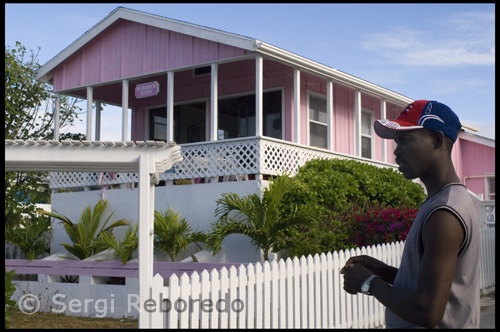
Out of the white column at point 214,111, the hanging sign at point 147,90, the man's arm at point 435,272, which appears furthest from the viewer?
the hanging sign at point 147,90

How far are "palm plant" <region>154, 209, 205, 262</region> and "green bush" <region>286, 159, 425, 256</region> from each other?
7.80 feet

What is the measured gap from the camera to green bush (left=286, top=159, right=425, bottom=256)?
1242 cm

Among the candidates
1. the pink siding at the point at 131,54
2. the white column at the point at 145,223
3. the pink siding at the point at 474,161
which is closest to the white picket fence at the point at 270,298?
the white column at the point at 145,223

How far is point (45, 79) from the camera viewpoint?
781 inches

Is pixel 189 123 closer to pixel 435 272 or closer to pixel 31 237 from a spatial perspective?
pixel 31 237

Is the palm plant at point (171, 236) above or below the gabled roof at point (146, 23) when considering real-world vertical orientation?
below

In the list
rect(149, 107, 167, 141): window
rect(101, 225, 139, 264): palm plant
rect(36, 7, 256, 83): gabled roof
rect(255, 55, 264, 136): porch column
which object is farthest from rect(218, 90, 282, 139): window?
rect(101, 225, 139, 264): palm plant

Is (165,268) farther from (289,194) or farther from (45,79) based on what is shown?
(45,79)

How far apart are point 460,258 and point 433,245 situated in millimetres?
183

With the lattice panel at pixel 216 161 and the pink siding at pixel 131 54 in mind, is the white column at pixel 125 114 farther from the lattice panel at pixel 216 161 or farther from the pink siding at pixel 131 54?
the lattice panel at pixel 216 161

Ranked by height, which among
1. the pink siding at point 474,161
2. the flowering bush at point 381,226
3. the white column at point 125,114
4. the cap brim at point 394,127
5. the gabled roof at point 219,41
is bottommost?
the flowering bush at point 381,226

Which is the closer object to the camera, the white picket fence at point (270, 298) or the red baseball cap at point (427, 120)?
the red baseball cap at point (427, 120)

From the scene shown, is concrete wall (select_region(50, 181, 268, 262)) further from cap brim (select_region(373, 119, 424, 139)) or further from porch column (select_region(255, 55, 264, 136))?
cap brim (select_region(373, 119, 424, 139))

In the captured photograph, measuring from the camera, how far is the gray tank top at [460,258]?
242 cm
